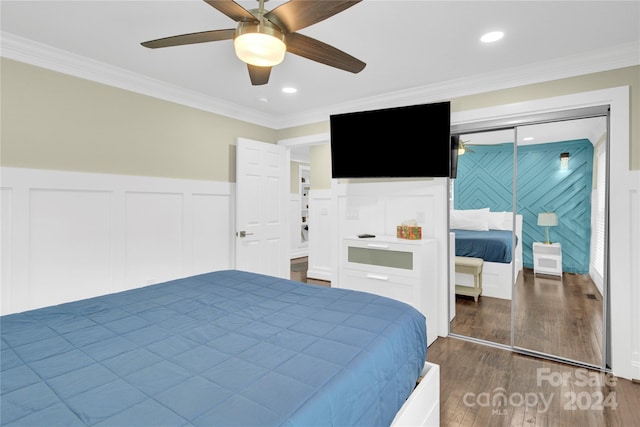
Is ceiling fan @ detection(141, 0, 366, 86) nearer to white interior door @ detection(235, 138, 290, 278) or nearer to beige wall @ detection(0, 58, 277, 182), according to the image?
beige wall @ detection(0, 58, 277, 182)

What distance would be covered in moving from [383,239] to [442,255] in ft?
1.99

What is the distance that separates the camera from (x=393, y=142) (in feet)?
11.1

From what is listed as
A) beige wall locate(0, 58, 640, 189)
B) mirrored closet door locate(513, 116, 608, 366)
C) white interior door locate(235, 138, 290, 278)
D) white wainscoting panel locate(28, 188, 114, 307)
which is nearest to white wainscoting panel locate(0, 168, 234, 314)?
white wainscoting panel locate(28, 188, 114, 307)

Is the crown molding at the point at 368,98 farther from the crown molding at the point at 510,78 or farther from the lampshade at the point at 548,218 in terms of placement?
the lampshade at the point at 548,218

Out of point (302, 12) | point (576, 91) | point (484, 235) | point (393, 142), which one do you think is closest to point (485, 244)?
point (484, 235)

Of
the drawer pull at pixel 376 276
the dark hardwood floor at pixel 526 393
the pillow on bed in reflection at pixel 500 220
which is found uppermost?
the pillow on bed in reflection at pixel 500 220

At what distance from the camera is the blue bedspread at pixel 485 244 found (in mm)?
3113

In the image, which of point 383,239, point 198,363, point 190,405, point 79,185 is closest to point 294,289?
point 198,363

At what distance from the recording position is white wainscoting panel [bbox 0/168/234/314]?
245 centimetres

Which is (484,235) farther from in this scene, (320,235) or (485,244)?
(320,235)

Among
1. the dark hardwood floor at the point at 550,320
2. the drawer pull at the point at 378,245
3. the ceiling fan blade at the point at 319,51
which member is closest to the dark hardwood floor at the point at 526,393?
the dark hardwood floor at the point at 550,320

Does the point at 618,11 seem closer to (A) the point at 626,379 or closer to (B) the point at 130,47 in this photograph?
(A) the point at 626,379

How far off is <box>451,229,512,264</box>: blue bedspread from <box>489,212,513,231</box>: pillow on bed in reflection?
4cm

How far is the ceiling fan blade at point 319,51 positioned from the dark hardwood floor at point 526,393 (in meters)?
2.26
